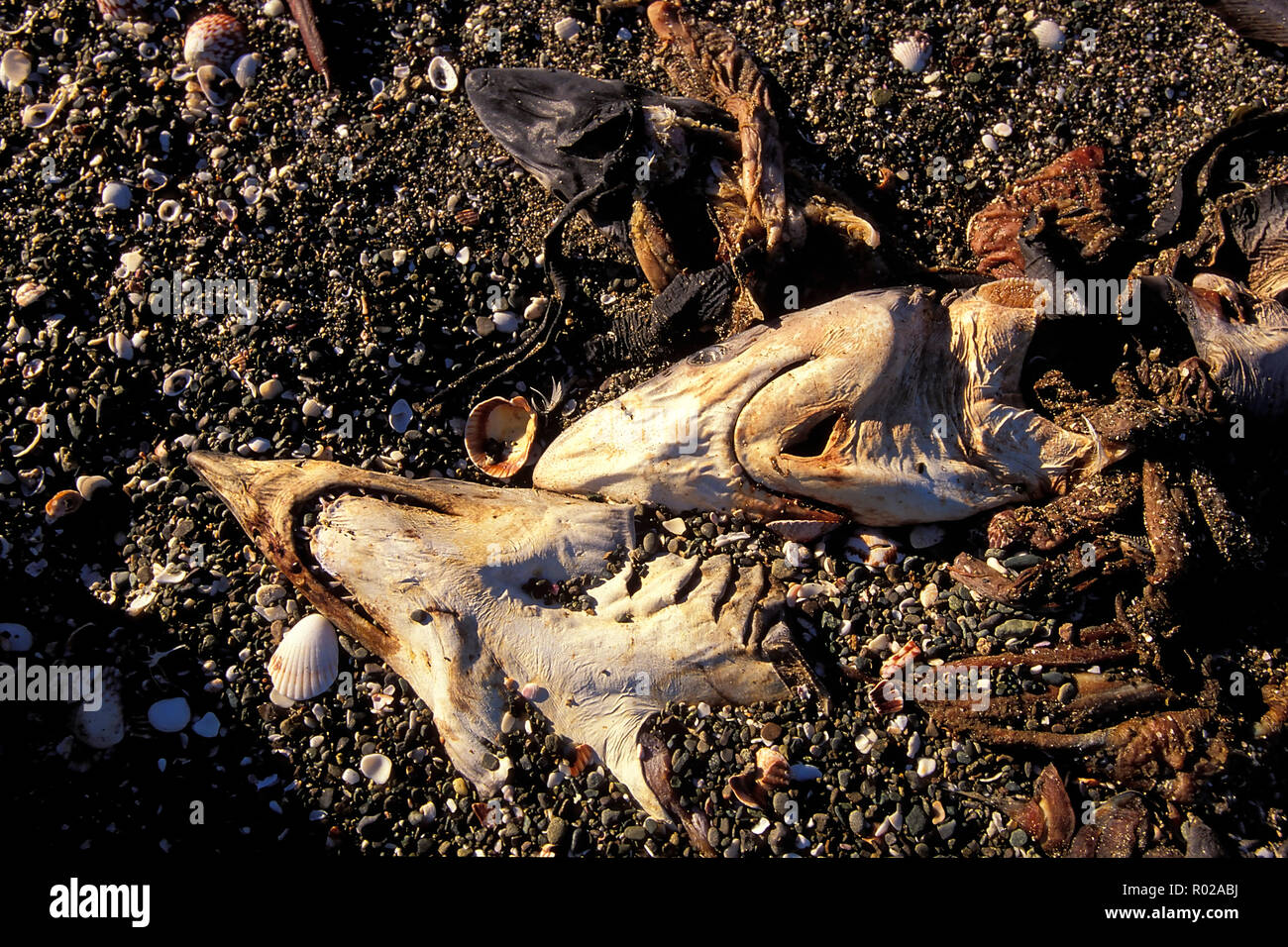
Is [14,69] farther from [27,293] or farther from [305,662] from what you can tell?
[305,662]

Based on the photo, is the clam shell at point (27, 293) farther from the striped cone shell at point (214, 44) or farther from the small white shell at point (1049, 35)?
the small white shell at point (1049, 35)

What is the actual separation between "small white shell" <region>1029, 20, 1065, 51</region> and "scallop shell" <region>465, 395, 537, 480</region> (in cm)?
330

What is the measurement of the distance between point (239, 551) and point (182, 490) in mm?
406

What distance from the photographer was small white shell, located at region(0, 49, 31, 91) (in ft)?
13.9

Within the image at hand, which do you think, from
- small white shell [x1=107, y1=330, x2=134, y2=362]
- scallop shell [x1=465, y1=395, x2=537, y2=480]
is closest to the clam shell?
small white shell [x1=107, y1=330, x2=134, y2=362]

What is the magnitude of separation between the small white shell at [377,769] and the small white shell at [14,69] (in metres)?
4.13

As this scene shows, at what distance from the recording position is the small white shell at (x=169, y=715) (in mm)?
3150

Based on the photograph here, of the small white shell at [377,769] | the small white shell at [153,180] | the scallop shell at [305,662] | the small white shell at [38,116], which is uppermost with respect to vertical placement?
the small white shell at [38,116]

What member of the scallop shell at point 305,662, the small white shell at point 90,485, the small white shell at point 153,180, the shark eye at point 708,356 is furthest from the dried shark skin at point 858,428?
the small white shell at point 153,180

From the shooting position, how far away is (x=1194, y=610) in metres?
2.99

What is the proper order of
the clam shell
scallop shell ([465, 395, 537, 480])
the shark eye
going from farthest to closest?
the clam shell, scallop shell ([465, 395, 537, 480]), the shark eye

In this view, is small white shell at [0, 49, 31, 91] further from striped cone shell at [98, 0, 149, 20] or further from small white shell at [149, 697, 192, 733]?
small white shell at [149, 697, 192, 733]
